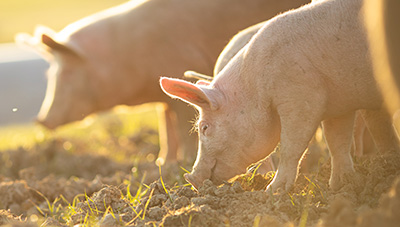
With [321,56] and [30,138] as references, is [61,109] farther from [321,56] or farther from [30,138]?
[321,56]

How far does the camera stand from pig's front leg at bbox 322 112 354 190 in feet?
14.0

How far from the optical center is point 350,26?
3.86 meters

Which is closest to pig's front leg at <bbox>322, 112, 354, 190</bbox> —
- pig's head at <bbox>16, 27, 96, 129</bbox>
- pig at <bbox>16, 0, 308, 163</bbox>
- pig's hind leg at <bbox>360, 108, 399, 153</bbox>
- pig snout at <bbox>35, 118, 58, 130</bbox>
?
pig's hind leg at <bbox>360, 108, 399, 153</bbox>

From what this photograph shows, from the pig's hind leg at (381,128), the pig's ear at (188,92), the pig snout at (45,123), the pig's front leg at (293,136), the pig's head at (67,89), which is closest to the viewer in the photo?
the pig's front leg at (293,136)

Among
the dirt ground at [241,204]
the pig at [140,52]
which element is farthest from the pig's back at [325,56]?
the pig at [140,52]

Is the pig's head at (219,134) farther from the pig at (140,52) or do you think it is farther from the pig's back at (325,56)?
the pig at (140,52)

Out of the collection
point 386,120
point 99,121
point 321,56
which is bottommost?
point 99,121

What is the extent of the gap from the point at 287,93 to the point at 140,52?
3.90 metres

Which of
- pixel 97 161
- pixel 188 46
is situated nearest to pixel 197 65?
pixel 188 46

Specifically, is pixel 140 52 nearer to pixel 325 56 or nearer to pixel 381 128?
pixel 381 128

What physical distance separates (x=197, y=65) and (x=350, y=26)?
3.46 metres

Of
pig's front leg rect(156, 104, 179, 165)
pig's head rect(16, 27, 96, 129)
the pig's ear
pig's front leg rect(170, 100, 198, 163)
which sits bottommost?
pig's front leg rect(156, 104, 179, 165)

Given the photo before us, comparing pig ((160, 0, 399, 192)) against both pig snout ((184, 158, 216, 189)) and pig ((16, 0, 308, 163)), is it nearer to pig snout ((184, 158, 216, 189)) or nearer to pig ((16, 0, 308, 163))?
pig snout ((184, 158, 216, 189))

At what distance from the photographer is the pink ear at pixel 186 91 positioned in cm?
403
